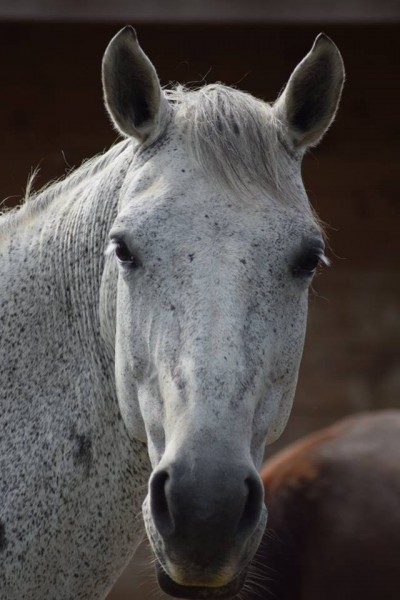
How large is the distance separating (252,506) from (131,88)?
0.98 meters

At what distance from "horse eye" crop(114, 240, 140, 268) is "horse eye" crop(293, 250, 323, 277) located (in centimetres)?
33

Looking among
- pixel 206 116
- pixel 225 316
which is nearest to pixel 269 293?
pixel 225 316

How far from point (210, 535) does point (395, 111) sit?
4407 millimetres

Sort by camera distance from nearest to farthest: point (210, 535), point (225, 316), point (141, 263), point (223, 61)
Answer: point (210, 535), point (225, 316), point (141, 263), point (223, 61)

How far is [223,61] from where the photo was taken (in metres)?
5.71

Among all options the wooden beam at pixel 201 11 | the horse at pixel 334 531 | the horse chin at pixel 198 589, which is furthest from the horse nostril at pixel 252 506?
the wooden beam at pixel 201 11

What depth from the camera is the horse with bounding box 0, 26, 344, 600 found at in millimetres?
1875

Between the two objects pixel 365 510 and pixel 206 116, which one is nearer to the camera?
pixel 206 116

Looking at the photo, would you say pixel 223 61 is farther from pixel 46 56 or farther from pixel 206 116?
pixel 206 116

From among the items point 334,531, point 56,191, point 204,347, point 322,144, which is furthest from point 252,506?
point 322,144

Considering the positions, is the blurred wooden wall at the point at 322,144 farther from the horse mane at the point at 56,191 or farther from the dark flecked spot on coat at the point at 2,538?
the dark flecked spot on coat at the point at 2,538

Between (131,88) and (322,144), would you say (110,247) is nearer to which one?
(131,88)

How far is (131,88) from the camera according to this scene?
2277mm

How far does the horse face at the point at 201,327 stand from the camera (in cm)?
183
